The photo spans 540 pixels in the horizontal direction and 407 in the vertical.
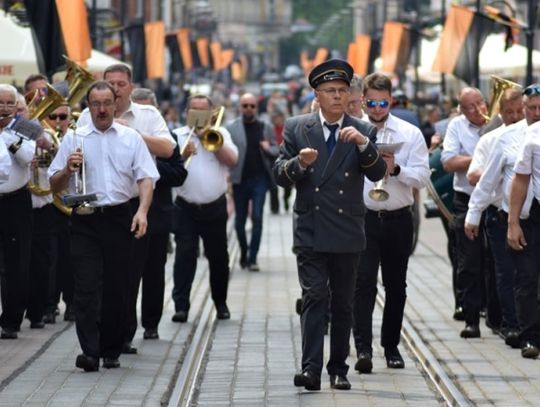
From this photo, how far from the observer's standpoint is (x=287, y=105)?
229 ft

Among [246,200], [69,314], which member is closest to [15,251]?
[69,314]

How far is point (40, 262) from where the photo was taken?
53.2 feet

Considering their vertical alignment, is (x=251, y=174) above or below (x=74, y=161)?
below

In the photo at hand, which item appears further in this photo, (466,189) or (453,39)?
(453,39)

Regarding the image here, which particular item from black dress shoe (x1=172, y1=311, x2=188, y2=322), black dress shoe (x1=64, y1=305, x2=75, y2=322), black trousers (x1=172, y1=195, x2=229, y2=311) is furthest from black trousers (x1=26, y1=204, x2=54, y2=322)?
black trousers (x1=172, y1=195, x2=229, y2=311)

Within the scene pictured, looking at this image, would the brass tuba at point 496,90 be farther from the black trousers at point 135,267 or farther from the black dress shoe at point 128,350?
the black dress shoe at point 128,350

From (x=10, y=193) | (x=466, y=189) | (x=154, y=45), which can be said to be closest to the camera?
(x=10, y=193)

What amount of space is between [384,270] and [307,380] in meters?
1.73

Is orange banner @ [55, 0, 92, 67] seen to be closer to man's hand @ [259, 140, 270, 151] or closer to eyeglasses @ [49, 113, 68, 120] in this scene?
man's hand @ [259, 140, 270, 151]

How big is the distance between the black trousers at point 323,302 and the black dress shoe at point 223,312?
5146 mm

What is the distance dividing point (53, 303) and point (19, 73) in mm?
6262

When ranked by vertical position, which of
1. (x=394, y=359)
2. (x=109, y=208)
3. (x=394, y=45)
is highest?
(x=109, y=208)

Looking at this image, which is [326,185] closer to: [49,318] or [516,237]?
[516,237]

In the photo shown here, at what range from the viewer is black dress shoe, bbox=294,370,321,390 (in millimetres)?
11750
